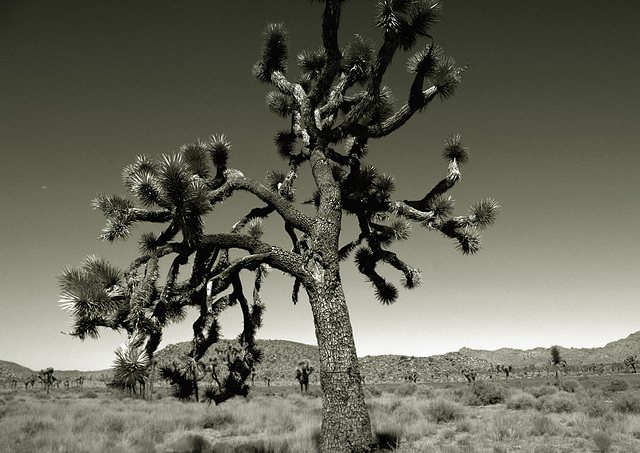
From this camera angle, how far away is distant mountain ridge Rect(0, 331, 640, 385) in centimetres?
6906

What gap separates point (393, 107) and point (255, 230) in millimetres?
3851

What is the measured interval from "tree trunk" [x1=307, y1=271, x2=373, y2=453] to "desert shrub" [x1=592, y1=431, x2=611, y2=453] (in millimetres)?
6146

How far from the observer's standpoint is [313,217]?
21.1 feet

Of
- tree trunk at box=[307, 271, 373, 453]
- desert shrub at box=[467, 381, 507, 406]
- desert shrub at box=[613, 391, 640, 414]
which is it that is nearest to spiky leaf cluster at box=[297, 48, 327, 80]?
tree trunk at box=[307, 271, 373, 453]

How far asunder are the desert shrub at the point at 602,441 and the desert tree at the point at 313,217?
5.07m

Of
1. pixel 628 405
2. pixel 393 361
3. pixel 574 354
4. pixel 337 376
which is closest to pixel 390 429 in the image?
pixel 337 376

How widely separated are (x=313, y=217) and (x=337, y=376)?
236 centimetres

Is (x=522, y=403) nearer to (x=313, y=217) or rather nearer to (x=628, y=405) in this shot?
(x=628, y=405)

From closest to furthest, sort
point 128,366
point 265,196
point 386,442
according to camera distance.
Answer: point 128,366 < point 265,196 < point 386,442

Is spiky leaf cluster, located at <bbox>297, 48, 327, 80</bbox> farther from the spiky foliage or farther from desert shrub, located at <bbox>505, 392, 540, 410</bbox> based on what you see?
desert shrub, located at <bbox>505, 392, 540, 410</bbox>

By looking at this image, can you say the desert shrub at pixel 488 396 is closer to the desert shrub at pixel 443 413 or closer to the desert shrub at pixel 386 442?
the desert shrub at pixel 443 413

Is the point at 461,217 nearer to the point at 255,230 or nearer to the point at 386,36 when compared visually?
the point at 386,36

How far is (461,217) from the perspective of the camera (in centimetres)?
745

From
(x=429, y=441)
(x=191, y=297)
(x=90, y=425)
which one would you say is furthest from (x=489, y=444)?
(x=90, y=425)
